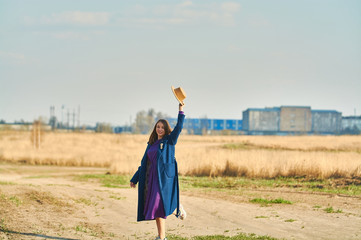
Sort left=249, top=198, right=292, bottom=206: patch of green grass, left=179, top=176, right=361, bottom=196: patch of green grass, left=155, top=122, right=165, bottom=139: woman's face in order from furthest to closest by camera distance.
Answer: left=179, top=176, right=361, bottom=196: patch of green grass → left=249, top=198, right=292, bottom=206: patch of green grass → left=155, top=122, right=165, bottom=139: woman's face

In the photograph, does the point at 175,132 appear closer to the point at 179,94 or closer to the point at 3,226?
the point at 179,94

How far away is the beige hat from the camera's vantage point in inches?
297

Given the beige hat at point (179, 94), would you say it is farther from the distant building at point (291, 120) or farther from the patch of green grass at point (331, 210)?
the distant building at point (291, 120)

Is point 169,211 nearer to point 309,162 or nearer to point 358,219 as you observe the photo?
point 358,219

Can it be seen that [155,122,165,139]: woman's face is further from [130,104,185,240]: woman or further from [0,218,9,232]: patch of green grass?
[0,218,9,232]: patch of green grass

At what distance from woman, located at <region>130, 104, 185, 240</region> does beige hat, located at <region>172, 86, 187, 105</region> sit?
90mm

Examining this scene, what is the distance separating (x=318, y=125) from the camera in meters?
134

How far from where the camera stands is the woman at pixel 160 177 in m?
7.37

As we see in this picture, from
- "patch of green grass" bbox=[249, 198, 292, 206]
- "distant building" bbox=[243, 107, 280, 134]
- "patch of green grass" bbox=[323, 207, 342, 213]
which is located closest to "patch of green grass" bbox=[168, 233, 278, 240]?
"patch of green grass" bbox=[323, 207, 342, 213]

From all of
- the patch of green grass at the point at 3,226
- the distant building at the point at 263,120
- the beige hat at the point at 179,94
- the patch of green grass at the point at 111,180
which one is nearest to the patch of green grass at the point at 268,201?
the patch of green grass at the point at 111,180

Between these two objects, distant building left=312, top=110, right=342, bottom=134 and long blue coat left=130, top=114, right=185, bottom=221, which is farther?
distant building left=312, top=110, right=342, bottom=134

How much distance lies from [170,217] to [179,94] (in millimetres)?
4279

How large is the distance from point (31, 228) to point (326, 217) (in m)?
5.96

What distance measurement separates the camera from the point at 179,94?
7.60 meters
